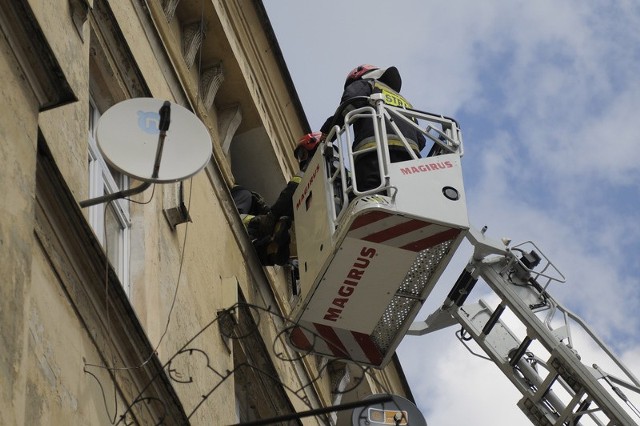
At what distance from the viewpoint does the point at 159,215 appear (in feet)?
43.2

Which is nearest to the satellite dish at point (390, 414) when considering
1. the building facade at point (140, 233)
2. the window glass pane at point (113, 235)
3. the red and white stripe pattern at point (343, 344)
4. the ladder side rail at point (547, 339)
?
the building facade at point (140, 233)

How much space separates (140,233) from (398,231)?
2206 mm

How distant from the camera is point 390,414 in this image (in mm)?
11203

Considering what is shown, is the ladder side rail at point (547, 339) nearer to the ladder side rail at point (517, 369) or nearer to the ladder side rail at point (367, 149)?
the ladder side rail at point (517, 369)

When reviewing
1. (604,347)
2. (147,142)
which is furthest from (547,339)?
(147,142)

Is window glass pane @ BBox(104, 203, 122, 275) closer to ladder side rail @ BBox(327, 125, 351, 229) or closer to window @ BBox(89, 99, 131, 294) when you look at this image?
window @ BBox(89, 99, 131, 294)

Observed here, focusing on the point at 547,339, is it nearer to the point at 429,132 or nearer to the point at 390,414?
the point at 429,132

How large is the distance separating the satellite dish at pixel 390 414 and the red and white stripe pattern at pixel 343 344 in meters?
2.48

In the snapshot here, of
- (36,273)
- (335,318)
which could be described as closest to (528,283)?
(335,318)

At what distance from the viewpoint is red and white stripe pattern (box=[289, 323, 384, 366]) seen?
14.5 metres

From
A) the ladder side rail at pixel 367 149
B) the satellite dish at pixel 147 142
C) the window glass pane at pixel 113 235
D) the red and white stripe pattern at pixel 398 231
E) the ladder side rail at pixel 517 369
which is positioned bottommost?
the ladder side rail at pixel 517 369

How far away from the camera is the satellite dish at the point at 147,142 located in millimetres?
9859

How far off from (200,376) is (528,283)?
414 centimetres

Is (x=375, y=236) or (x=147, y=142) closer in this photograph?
(x=147, y=142)
